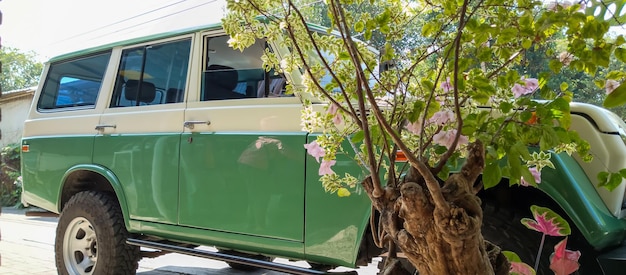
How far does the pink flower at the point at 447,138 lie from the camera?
1.49m

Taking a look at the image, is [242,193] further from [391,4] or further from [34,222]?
[34,222]

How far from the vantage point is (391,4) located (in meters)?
1.68

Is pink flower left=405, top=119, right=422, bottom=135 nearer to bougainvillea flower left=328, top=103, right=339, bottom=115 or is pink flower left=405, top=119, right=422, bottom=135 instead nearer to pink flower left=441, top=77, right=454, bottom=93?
pink flower left=441, top=77, right=454, bottom=93

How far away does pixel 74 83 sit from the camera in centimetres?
439

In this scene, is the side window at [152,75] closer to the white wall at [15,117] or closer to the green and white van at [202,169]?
the green and white van at [202,169]

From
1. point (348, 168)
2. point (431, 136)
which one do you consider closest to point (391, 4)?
point (431, 136)

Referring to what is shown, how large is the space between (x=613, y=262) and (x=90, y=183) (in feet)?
12.3

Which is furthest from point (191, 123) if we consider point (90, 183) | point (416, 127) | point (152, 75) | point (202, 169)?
point (416, 127)

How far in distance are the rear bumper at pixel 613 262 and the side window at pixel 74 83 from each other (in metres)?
3.70

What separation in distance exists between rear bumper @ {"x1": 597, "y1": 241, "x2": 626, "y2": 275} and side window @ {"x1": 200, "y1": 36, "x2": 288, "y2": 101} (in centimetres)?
182

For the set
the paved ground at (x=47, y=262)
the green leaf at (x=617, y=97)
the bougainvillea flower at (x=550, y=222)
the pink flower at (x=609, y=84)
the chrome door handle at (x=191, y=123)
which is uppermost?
the chrome door handle at (x=191, y=123)

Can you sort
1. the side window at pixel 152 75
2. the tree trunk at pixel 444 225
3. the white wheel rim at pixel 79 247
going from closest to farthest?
the tree trunk at pixel 444 225 < the side window at pixel 152 75 < the white wheel rim at pixel 79 247

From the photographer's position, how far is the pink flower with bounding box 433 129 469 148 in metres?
1.49

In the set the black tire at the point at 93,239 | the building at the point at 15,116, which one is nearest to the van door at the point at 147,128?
the black tire at the point at 93,239
